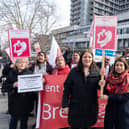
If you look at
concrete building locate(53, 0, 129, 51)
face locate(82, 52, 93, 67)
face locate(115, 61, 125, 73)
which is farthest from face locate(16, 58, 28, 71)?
concrete building locate(53, 0, 129, 51)

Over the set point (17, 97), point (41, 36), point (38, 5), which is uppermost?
point (38, 5)

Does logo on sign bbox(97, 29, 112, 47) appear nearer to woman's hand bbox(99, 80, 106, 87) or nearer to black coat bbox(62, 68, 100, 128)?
black coat bbox(62, 68, 100, 128)

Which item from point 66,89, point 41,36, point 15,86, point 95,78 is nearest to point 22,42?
point 15,86

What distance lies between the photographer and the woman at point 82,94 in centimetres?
211

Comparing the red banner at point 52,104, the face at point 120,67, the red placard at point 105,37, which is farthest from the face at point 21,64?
the face at point 120,67

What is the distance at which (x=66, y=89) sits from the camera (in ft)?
7.19

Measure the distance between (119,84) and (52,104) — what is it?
139 centimetres

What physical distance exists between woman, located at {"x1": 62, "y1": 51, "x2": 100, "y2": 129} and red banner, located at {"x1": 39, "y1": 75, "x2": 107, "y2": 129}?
73cm

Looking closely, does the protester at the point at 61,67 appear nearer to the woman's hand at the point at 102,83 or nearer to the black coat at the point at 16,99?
the black coat at the point at 16,99

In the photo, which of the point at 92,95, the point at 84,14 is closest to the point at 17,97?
the point at 92,95

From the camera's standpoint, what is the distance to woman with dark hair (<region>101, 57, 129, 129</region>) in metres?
2.05

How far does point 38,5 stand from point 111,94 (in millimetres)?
15495

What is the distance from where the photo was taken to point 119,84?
2100 mm

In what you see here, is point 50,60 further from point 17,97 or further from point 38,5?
point 38,5
